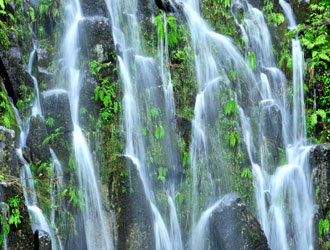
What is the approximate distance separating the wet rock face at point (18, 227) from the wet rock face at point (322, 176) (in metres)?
7.07

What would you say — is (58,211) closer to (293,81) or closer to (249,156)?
(249,156)

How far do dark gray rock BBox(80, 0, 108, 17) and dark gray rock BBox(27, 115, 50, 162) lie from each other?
318cm

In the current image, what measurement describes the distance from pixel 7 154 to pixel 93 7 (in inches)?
190

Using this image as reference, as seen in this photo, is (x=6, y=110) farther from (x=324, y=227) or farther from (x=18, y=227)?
(x=324, y=227)

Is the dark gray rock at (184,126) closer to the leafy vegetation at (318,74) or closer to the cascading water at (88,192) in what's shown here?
the cascading water at (88,192)

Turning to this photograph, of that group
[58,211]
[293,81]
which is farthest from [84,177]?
[293,81]

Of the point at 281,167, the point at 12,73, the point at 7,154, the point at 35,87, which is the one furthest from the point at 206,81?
the point at 7,154

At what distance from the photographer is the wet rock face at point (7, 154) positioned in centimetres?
645

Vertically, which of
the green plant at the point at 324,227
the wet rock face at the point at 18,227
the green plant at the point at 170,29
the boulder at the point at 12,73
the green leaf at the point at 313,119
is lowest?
the green plant at the point at 324,227

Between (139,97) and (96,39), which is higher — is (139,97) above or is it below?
below

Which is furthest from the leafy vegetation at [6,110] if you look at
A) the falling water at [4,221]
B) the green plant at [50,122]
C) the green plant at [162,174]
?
the green plant at [162,174]

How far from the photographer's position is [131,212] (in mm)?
8352

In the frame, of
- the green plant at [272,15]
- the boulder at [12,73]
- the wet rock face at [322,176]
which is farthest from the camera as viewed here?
the green plant at [272,15]

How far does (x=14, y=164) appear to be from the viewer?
21.7 feet
